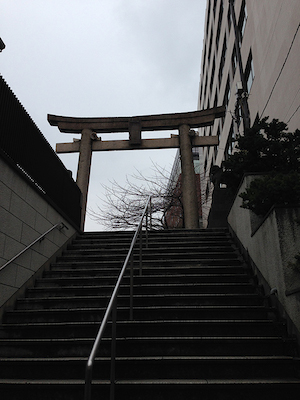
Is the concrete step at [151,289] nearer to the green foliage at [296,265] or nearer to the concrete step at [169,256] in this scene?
the concrete step at [169,256]

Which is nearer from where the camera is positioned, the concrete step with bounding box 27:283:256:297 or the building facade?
the concrete step with bounding box 27:283:256:297

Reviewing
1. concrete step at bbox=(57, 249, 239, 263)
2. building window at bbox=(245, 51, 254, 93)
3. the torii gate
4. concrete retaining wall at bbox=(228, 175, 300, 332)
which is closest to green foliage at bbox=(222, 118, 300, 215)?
concrete retaining wall at bbox=(228, 175, 300, 332)

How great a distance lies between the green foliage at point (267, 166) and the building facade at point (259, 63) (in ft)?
1.61

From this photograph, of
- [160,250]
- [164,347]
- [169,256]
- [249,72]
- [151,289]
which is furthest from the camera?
[249,72]

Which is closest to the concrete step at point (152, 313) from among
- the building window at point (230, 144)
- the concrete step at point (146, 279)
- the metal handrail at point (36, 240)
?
the metal handrail at point (36, 240)

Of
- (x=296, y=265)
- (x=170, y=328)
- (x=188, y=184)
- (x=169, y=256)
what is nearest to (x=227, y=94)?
(x=188, y=184)

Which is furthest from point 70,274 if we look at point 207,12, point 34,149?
point 207,12

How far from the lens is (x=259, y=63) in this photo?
464 inches

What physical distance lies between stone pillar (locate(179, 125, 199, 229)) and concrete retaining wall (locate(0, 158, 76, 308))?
20.6ft

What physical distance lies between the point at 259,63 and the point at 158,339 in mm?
10985

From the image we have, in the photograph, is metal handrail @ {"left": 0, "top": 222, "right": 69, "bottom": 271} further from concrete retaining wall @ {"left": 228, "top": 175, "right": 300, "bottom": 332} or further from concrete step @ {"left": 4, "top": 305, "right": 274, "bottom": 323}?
concrete retaining wall @ {"left": 228, "top": 175, "right": 300, "bottom": 332}

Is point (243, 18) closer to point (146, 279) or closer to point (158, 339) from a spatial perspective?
point (146, 279)

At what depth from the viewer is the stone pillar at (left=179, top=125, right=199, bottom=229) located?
1193 cm

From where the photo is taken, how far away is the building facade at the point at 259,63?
8195 mm
